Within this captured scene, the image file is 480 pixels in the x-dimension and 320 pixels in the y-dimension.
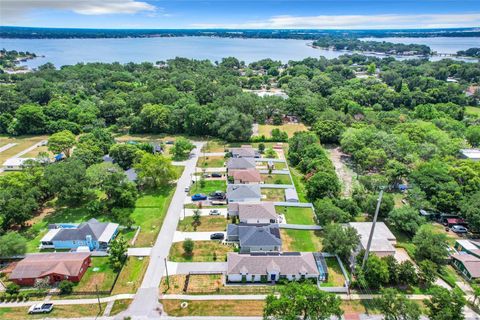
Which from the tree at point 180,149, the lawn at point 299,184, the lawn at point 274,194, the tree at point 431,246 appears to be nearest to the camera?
the tree at point 431,246

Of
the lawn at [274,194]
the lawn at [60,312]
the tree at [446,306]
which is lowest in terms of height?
the lawn at [274,194]

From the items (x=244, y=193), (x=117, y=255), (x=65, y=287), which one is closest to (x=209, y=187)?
(x=244, y=193)

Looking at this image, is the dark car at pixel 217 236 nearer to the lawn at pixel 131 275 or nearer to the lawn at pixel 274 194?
the lawn at pixel 131 275

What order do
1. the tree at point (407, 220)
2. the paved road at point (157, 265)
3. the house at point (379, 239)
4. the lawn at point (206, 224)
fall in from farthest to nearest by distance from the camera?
the lawn at point (206, 224) → the tree at point (407, 220) → the house at point (379, 239) → the paved road at point (157, 265)

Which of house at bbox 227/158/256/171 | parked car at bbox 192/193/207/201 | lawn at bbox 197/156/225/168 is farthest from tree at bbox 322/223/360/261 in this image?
lawn at bbox 197/156/225/168

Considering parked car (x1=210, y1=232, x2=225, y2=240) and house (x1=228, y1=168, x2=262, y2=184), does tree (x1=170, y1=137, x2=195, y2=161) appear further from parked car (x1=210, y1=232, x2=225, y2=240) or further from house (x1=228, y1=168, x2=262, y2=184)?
parked car (x1=210, y1=232, x2=225, y2=240)

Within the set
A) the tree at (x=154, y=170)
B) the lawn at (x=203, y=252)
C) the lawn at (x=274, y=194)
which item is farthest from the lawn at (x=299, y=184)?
the tree at (x=154, y=170)
